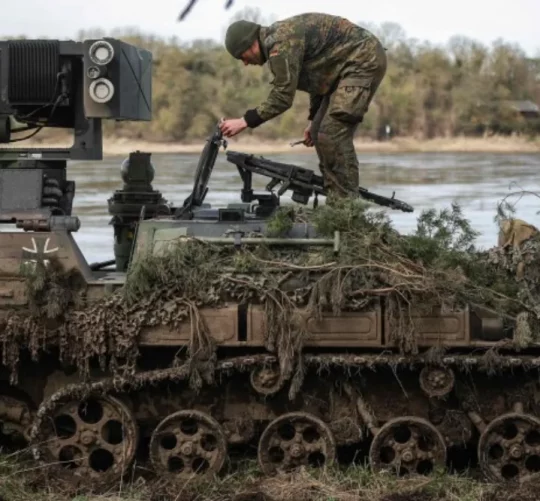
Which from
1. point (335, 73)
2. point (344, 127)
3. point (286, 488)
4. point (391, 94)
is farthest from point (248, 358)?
point (391, 94)

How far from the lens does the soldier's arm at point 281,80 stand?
11.1m

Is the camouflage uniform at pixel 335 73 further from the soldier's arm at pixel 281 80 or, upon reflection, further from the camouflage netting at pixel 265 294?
the camouflage netting at pixel 265 294

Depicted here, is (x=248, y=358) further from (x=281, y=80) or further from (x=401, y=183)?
(x=401, y=183)

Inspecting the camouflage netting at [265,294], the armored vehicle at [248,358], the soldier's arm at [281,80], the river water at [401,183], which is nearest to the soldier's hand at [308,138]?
the soldier's arm at [281,80]

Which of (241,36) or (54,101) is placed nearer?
(241,36)

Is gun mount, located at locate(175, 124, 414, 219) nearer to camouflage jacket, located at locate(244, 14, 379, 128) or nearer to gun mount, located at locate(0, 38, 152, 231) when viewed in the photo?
camouflage jacket, located at locate(244, 14, 379, 128)

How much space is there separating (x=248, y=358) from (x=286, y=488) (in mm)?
909

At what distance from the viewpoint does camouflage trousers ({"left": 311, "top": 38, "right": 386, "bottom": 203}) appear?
11.4 meters

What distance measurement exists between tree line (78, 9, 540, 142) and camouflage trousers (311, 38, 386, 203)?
2523 centimetres

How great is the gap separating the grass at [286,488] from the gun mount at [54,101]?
A: 2.02 metres

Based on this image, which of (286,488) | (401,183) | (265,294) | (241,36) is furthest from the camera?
(401,183)

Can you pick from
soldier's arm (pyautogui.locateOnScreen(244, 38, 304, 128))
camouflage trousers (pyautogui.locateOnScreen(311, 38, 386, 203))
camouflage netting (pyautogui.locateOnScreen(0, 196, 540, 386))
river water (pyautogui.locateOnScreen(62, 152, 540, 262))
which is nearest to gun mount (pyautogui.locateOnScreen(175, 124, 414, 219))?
camouflage trousers (pyautogui.locateOnScreen(311, 38, 386, 203))

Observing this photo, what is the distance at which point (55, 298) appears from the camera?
409 inches

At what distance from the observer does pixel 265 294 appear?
1032 centimetres
